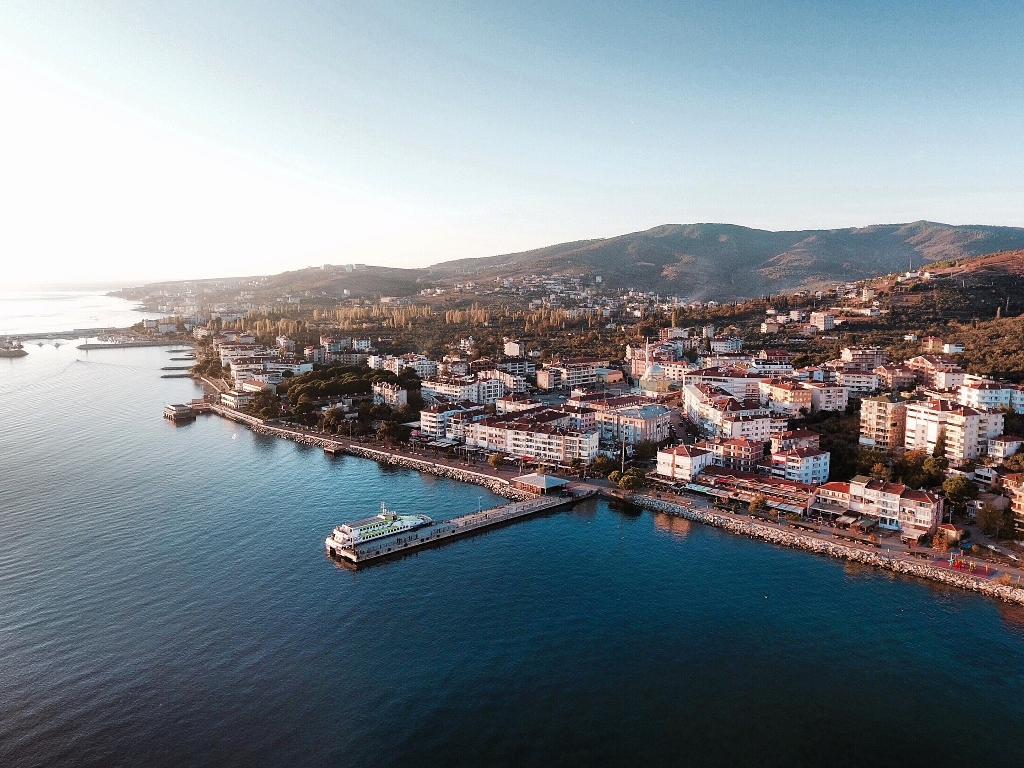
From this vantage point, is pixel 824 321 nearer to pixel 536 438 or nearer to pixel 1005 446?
pixel 1005 446

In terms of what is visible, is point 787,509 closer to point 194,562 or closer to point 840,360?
point 194,562

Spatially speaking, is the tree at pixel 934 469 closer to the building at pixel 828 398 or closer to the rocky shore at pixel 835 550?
the rocky shore at pixel 835 550

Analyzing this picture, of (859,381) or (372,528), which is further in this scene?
(859,381)

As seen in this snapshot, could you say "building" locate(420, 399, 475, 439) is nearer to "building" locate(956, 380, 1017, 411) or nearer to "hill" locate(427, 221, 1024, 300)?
"building" locate(956, 380, 1017, 411)

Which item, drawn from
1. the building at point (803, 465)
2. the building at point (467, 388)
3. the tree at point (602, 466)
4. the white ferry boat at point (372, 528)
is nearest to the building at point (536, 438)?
the tree at point (602, 466)

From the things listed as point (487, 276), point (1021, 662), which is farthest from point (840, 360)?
point (487, 276)

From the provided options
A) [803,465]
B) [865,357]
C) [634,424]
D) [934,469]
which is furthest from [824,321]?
[934,469]

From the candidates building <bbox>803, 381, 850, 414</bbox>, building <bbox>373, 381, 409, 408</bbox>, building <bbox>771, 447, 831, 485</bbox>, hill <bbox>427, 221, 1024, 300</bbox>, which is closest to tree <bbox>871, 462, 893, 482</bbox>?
building <bbox>771, 447, 831, 485</bbox>
